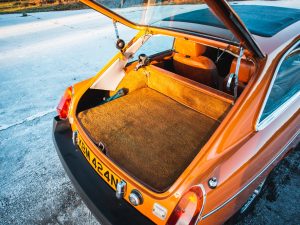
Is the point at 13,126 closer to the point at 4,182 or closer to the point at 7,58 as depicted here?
the point at 4,182

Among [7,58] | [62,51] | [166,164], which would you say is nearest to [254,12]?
[166,164]

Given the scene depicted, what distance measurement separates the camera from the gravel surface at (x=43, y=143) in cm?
215

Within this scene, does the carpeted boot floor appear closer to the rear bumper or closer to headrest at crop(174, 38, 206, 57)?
the rear bumper

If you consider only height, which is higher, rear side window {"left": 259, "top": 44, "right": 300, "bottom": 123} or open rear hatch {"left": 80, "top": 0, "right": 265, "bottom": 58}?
open rear hatch {"left": 80, "top": 0, "right": 265, "bottom": 58}

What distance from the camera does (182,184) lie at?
4.59 feet

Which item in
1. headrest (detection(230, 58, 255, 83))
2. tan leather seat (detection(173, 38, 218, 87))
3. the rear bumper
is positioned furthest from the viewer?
tan leather seat (detection(173, 38, 218, 87))

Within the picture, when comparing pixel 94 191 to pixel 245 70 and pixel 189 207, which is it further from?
pixel 245 70

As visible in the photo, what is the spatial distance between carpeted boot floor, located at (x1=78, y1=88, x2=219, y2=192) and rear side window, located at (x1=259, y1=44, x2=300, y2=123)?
0.59 metres

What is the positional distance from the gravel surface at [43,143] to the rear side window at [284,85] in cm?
101

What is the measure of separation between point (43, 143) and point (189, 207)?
228 cm

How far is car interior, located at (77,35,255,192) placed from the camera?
1.82 m

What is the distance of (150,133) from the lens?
2.13 m

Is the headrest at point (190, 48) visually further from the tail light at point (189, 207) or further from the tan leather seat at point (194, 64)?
the tail light at point (189, 207)

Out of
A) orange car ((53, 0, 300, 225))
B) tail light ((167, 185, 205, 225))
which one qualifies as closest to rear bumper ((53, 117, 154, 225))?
orange car ((53, 0, 300, 225))
